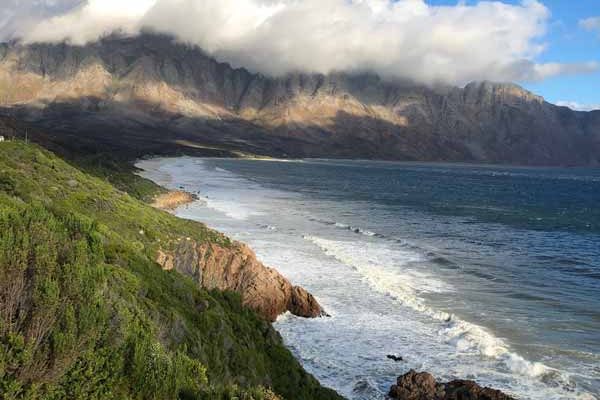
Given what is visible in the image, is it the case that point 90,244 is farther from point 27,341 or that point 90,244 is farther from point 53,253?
point 27,341

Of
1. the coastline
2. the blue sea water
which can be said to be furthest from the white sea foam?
the coastline

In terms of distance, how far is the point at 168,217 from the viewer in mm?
25531

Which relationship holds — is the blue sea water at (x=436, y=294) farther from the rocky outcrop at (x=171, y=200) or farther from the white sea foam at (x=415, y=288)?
the rocky outcrop at (x=171, y=200)

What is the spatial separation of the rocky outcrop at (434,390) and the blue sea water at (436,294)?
0.69 meters

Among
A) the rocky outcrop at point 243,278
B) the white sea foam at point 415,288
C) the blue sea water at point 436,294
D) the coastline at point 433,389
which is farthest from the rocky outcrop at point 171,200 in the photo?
the coastline at point 433,389

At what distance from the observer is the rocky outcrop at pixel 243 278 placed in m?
19.1

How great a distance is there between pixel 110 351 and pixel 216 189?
62176mm

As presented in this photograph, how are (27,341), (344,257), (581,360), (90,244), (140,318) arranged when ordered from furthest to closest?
(344,257) < (581,360) < (90,244) < (140,318) < (27,341)

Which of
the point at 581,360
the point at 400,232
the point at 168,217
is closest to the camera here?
the point at 581,360

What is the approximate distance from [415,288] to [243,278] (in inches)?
319

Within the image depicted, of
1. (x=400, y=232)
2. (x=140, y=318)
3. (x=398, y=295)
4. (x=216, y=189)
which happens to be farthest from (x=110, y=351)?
(x=216, y=189)

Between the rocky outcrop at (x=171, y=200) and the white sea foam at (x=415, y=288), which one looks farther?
the rocky outcrop at (x=171, y=200)

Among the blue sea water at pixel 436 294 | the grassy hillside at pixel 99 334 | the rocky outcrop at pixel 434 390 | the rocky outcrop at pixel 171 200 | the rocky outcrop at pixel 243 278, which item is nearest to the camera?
the grassy hillside at pixel 99 334

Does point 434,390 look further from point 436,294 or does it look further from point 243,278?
point 436,294
